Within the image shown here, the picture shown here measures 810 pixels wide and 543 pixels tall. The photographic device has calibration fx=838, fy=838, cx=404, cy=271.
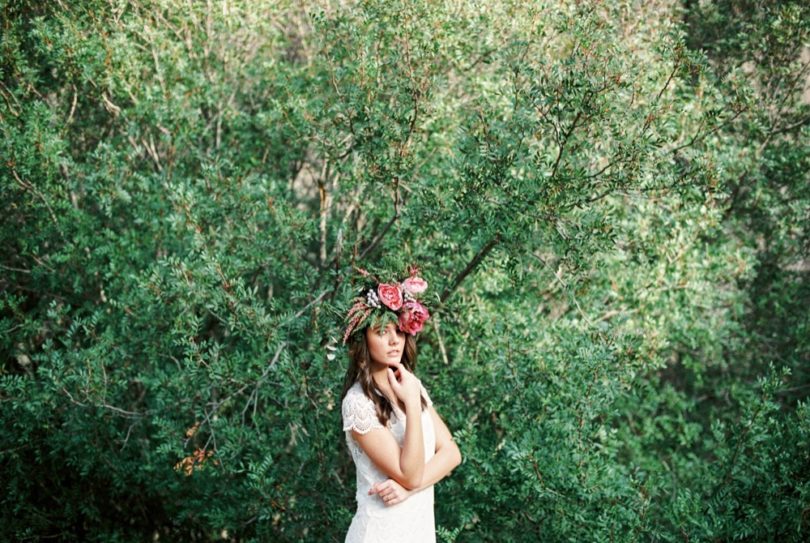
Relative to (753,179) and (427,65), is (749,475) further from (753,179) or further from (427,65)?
(753,179)

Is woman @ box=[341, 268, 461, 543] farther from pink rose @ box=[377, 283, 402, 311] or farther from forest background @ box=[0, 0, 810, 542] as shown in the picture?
forest background @ box=[0, 0, 810, 542]

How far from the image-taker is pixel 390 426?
3316 millimetres

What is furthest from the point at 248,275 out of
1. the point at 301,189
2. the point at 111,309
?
the point at 301,189

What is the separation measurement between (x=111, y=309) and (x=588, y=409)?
129 inches

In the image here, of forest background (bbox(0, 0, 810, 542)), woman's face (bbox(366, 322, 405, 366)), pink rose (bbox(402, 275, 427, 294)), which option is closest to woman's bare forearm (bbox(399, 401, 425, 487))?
woman's face (bbox(366, 322, 405, 366))

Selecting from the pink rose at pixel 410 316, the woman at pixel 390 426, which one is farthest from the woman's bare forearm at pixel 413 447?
the pink rose at pixel 410 316

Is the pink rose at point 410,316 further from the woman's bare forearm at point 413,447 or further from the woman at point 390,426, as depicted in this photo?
the woman's bare forearm at point 413,447

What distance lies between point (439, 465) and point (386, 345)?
528 millimetres

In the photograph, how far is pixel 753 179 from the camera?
6.85m

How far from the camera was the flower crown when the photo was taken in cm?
338

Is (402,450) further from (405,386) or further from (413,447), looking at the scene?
(405,386)

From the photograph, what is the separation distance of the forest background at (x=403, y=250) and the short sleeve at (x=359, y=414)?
47 centimetres

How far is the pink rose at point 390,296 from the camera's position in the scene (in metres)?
3.37

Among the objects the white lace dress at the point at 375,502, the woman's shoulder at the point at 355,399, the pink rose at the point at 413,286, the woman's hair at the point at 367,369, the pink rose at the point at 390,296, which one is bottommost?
the white lace dress at the point at 375,502
